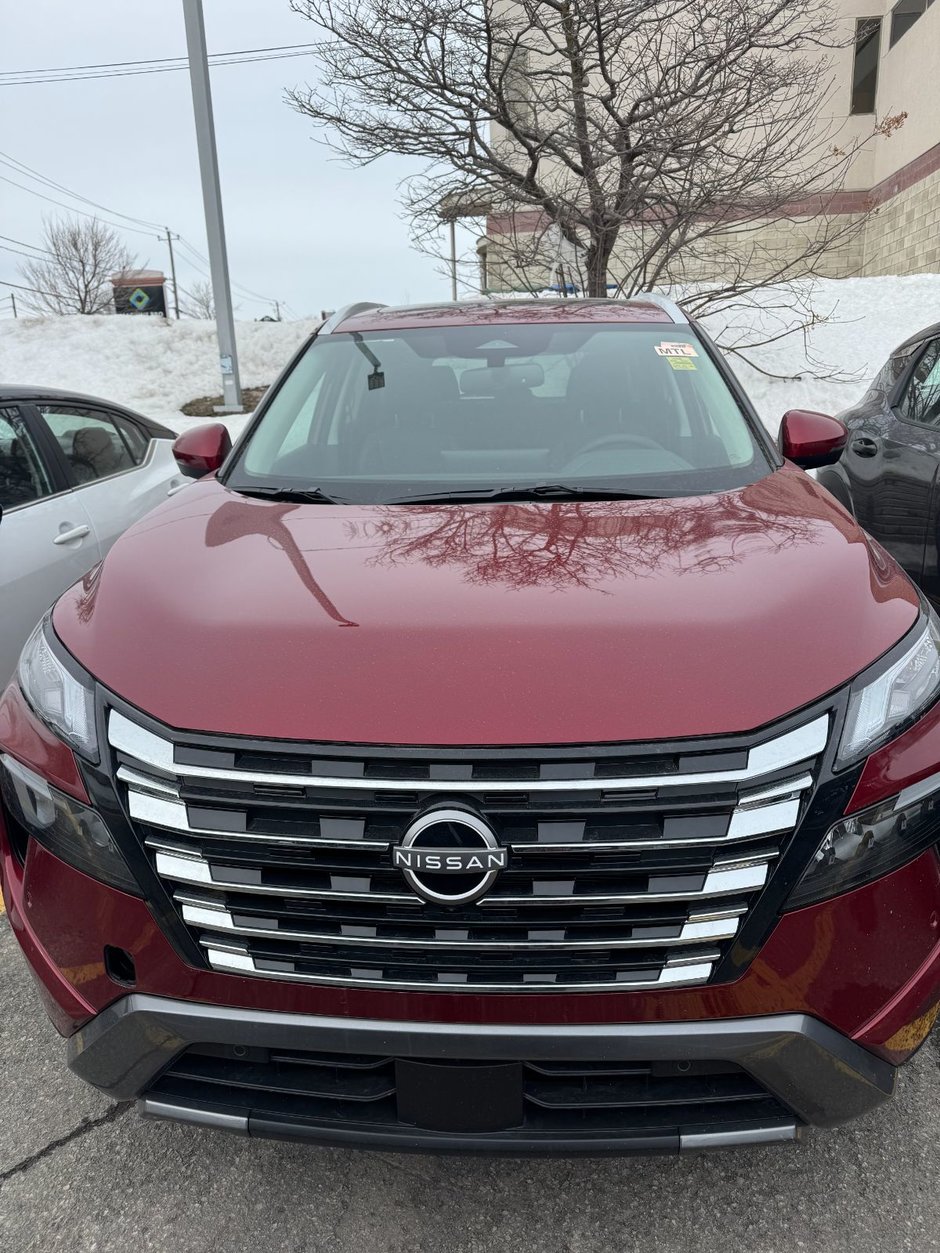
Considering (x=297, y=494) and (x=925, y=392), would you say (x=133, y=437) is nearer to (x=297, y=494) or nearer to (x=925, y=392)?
(x=297, y=494)

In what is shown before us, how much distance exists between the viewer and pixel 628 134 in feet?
33.4

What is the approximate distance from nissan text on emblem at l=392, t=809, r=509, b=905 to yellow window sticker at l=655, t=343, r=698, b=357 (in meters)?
2.18

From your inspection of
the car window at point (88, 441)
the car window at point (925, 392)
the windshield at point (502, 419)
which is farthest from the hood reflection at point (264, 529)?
the car window at point (925, 392)

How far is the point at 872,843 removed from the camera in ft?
5.41

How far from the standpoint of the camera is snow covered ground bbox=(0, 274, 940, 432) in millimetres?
14633

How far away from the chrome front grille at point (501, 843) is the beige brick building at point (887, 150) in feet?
48.8

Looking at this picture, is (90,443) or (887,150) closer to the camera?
(90,443)

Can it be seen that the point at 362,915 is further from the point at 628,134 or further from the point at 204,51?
the point at 204,51

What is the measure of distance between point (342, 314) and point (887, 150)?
70.7 ft

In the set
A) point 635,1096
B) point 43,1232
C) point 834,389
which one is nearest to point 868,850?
point 635,1096

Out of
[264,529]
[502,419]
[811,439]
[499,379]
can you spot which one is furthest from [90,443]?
[811,439]

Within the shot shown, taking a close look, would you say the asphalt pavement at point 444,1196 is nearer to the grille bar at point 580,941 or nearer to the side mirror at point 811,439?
the grille bar at point 580,941

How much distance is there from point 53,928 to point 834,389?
47.8ft

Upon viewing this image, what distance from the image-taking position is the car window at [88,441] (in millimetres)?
4500
